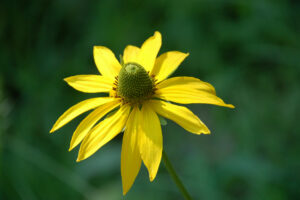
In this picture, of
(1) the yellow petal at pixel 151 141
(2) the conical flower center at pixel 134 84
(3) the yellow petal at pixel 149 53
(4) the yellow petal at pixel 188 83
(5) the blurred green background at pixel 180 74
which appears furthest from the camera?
(5) the blurred green background at pixel 180 74

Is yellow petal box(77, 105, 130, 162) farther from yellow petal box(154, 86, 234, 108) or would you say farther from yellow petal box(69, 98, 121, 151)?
yellow petal box(154, 86, 234, 108)

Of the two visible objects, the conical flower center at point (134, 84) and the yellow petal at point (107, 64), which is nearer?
the conical flower center at point (134, 84)

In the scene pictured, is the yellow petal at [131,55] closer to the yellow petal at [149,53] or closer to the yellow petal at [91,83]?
the yellow petal at [149,53]

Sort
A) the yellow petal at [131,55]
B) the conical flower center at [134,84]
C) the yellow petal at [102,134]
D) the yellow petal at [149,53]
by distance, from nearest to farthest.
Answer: the yellow petal at [102,134]
the conical flower center at [134,84]
the yellow petal at [149,53]
the yellow petal at [131,55]

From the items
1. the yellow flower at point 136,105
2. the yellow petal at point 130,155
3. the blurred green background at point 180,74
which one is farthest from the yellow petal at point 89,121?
the blurred green background at point 180,74

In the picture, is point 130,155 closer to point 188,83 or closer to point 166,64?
point 188,83

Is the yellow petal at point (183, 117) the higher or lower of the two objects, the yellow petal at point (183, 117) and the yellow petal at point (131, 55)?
the lower

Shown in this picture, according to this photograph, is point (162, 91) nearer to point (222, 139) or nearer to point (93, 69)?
point (222, 139)
